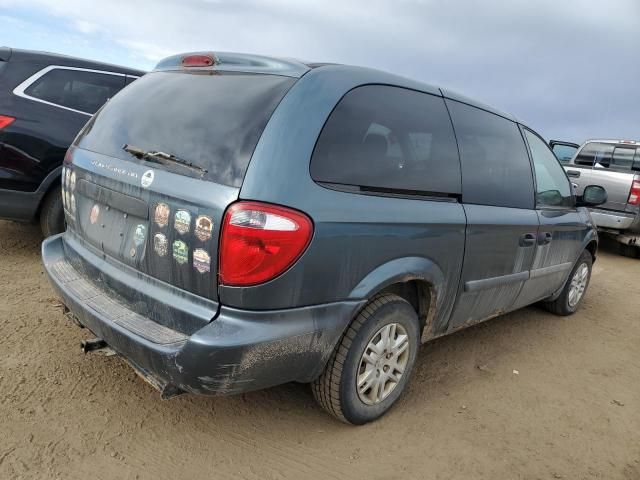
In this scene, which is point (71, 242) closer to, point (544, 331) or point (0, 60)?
point (0, 60)

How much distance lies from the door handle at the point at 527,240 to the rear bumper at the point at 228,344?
1643 millimetres

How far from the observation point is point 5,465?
2197 millimetres

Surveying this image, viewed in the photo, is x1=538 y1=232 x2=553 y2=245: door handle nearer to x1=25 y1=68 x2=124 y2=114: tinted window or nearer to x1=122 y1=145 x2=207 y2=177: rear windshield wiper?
x1=122 y1=145 x2=207 y2=177: rear windshield wiper

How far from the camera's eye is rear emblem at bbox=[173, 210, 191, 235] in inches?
84.7

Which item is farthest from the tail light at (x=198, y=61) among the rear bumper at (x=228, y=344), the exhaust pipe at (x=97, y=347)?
the exhaust pipe at (x=97, y=347)

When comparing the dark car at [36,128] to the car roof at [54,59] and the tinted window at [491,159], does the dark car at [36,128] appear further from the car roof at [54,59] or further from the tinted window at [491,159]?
the tinted window at [491,159]

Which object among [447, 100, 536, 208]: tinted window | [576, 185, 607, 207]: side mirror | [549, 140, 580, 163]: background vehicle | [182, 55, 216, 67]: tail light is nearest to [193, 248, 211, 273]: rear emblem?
[182, 55, 216, 67]: tail light

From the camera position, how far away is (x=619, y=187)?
25.2 feet

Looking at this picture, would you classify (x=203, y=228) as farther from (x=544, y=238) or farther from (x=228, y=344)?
(x=544, y=238)

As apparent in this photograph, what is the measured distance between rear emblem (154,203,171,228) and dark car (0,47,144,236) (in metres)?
2.85

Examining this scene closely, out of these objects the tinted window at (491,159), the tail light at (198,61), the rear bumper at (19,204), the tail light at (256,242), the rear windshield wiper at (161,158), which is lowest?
the rear bumper at (19,204)

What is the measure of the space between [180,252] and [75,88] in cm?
367

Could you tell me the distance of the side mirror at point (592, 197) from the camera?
174 inches

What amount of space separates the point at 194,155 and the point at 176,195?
0.20m
